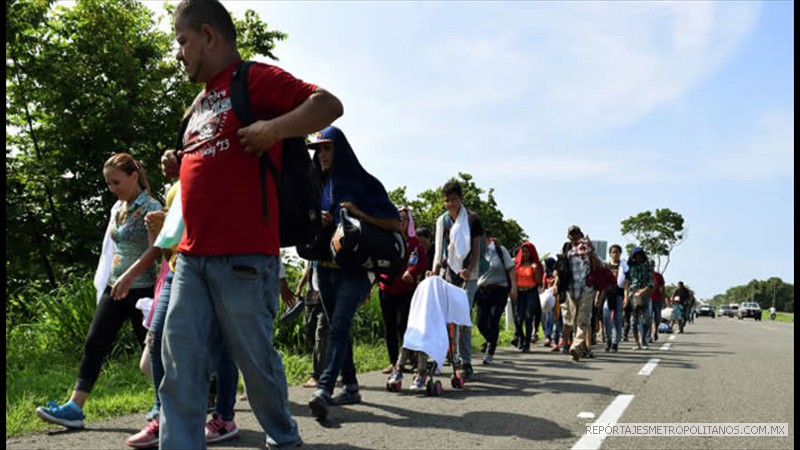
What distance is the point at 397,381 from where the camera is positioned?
22.0 feet

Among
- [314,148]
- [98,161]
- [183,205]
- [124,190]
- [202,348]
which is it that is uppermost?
[98,161]

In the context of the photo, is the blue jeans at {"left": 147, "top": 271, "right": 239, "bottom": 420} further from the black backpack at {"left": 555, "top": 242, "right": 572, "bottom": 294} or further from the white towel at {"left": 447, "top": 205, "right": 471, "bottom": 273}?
the black backpack at {"left": 555, "top": 242, "right": 572, "bottom": 294}

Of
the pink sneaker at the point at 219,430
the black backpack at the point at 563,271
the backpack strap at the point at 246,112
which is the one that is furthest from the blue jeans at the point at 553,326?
the backpack strap at the point at 246,112

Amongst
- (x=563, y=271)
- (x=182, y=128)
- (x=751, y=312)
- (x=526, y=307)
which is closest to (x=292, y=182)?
(x=182, y=128)

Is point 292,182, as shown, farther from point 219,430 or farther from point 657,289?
point 657,289

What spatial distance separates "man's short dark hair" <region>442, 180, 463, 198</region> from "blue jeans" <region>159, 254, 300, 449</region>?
4.95 meters

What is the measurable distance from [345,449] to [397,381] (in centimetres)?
244

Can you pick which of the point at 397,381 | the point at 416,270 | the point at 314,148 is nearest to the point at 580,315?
the point at 416,270

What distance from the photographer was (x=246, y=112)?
284 cm

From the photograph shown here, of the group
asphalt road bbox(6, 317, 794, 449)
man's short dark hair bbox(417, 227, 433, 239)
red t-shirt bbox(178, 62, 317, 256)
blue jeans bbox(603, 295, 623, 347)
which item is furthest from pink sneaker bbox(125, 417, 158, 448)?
blue jeans bbox(603, 295, 623, 347)

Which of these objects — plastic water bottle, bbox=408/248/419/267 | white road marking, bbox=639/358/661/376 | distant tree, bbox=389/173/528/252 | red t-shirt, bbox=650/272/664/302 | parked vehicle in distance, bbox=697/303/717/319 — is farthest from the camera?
parked vehicle in distance, bbox=697/303/717/319

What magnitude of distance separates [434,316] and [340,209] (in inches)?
70.7

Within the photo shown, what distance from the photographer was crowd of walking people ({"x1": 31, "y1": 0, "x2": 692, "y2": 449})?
2770 millimetres

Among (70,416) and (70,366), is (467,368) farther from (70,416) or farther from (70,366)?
(70,366)
